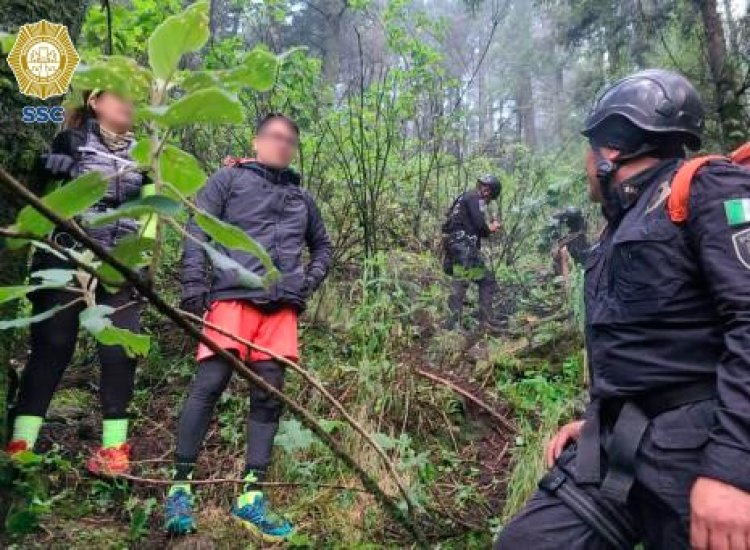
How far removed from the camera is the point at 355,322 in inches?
179

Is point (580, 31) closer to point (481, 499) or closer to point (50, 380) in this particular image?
point (481, 499)

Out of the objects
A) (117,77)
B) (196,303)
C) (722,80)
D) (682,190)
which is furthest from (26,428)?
(722,80)

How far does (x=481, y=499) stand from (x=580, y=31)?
975 cm

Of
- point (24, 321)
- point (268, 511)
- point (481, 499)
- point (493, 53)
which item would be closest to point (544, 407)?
point (481, 499)

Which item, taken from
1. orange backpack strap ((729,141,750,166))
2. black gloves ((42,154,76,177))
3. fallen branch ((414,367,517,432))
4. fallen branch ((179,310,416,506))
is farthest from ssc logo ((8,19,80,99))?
fallen branch ((414,367,517,432))

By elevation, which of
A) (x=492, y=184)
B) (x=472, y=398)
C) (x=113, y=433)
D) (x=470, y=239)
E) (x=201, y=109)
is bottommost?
(x=472, y=398)

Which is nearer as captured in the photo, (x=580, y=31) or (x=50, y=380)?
(x=50, y=380)

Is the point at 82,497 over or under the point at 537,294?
under

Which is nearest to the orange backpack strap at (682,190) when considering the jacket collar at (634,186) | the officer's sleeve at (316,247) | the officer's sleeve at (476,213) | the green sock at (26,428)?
the jacket collar at (634,186)

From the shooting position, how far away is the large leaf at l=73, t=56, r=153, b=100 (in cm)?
73

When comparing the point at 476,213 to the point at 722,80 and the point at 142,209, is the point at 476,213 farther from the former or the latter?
the point at 142,209

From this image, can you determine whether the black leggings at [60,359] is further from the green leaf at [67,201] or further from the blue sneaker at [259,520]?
the green leaf at [67,201]

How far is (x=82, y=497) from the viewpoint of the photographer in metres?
3.09

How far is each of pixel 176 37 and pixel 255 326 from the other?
8.40 feet
